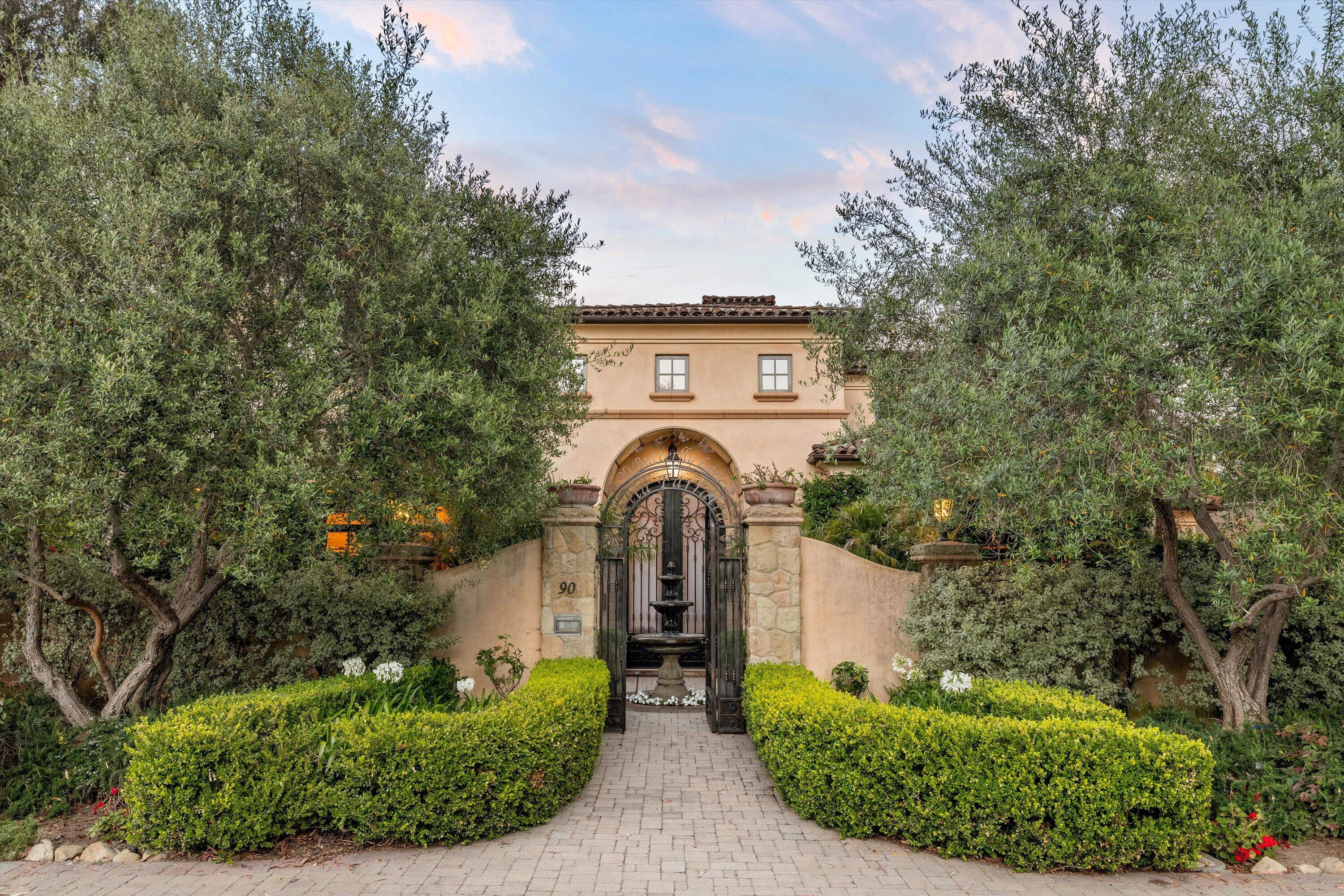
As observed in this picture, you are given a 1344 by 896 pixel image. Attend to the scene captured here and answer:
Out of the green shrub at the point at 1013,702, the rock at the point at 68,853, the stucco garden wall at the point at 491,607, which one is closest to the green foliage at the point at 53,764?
the rock at the point at 68,853

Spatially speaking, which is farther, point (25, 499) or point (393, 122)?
point (393, 122)

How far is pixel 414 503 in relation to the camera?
6.18m

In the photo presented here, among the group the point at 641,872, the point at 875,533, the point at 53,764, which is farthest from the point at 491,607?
the point at 875,533

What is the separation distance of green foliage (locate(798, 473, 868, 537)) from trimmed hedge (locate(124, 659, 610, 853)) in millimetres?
8857

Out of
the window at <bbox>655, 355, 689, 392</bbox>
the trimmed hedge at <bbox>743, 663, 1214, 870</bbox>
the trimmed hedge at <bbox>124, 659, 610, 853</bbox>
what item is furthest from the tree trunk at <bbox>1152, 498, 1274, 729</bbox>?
the window at <bbox>655, 355, 689, 392</bbox>

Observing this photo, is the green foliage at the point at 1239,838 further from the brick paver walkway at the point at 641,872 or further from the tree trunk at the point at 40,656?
the tree trunk at the point at 40,656

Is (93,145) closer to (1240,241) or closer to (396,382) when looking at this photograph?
(396,382)

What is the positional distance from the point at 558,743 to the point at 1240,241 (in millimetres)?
6112

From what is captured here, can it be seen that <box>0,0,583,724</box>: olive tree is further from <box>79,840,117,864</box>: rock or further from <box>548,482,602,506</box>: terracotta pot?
<box>79,840,117,864</box>: rock

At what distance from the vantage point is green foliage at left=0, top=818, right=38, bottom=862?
195 inches

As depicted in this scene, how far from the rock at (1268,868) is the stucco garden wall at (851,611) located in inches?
145

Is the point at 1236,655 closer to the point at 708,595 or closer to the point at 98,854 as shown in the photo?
the point at 708,595

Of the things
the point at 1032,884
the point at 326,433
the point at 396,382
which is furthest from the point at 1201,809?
the point at 326,433

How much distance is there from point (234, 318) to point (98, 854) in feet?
12.9
